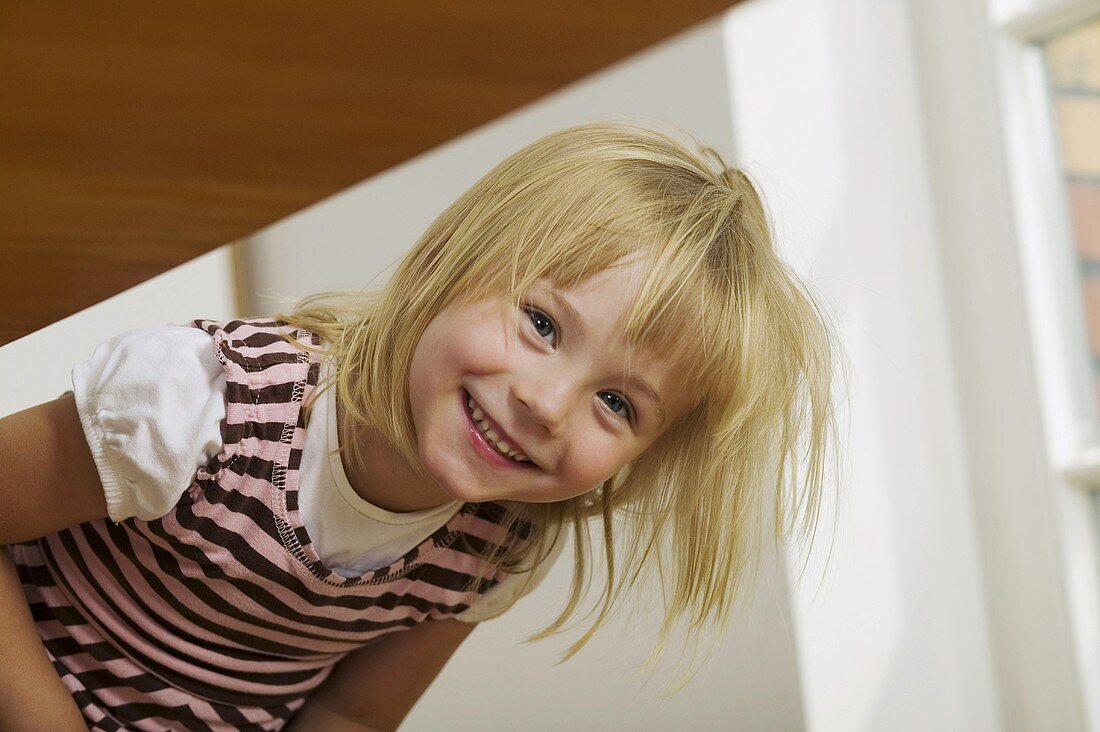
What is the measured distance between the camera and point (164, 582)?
0.73 m

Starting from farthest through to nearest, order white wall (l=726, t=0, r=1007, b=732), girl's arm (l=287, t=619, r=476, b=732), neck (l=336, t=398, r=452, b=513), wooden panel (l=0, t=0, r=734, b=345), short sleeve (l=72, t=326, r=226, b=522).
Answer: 1. white wall (l=726, t=0, r=1007, b=732)
2. girl's arm (l=287, t=619, r=476, b=732)
3. neck (l=336, t=398, r=452, b=513)
4. short sleeve (l=72, t=326, r=226, b=522)
5. wooden panel (l=0, t=0, r=734, b=345)

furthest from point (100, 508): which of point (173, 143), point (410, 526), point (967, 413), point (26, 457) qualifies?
point (967, 413)

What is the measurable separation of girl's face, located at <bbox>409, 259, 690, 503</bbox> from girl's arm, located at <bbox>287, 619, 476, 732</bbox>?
226mm

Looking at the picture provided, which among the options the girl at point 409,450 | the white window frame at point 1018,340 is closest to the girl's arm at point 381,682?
the girl at point 409,450

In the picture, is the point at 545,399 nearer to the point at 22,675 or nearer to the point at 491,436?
the point at 491,436

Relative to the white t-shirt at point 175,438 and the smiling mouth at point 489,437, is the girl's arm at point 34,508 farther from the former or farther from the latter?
the smiling mouth at point 489,437

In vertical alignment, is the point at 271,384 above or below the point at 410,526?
above

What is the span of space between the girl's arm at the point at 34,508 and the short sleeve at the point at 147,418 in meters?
0.02

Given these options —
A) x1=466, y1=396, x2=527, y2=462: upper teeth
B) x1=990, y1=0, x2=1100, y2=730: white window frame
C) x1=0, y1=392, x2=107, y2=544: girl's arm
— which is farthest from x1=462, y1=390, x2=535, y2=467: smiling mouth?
x1=990, y1=0, x2=1100, y2=730: white window frame

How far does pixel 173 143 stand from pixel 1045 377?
155cm

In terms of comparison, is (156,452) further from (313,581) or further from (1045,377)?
(1045,377)

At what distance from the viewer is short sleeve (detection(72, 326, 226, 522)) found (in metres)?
0.63

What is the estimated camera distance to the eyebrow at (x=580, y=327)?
2.18 feet

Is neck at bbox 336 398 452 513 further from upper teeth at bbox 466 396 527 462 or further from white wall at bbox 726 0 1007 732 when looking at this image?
white wall at bbox 726 0 1007 732
